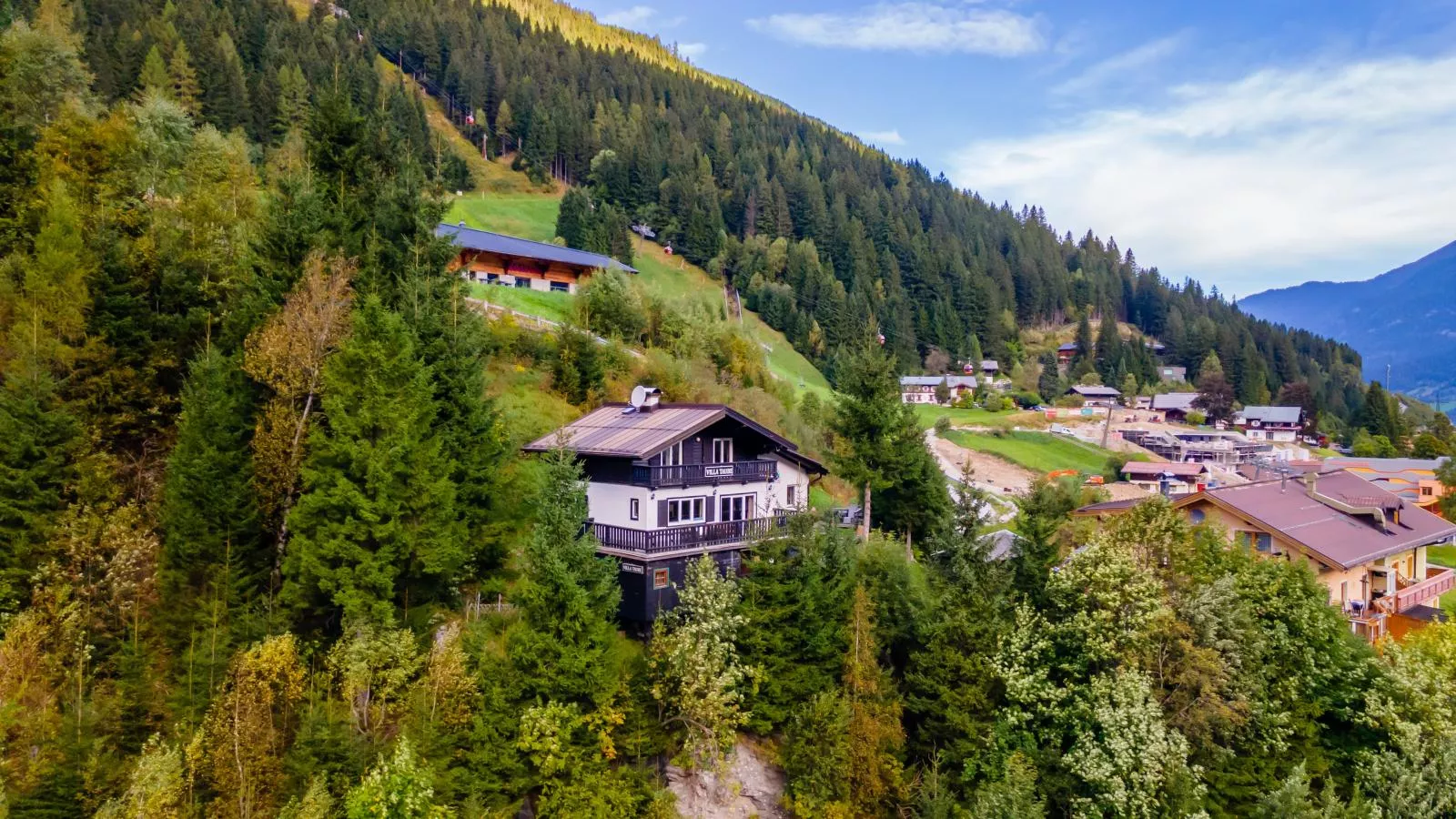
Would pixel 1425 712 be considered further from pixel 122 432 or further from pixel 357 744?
pixel 122 432

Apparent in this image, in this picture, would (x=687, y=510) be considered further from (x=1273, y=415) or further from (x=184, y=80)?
(x=1273, y=415)

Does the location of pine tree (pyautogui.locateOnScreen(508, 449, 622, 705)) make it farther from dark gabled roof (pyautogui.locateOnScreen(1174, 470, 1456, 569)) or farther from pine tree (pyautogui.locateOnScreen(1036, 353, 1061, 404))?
pine tree (pyautogui.locateOnScreen(1036, 353, 1061, 404))

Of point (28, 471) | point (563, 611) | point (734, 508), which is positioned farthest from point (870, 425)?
point (28, 471)

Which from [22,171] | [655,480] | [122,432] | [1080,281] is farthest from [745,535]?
[1080,281]

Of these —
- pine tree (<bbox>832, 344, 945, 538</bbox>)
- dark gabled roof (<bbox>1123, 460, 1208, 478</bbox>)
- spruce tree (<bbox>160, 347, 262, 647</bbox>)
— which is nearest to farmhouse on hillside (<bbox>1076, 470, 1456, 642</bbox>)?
pine tree (<bbox>832, 344, 945, 538</bbox>)

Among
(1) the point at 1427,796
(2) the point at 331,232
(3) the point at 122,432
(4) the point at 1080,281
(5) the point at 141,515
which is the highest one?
(4) the point at 1080,281

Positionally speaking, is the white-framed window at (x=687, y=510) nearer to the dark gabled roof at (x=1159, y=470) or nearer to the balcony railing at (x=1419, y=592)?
the balcony railing at (x=1419, y=592)
